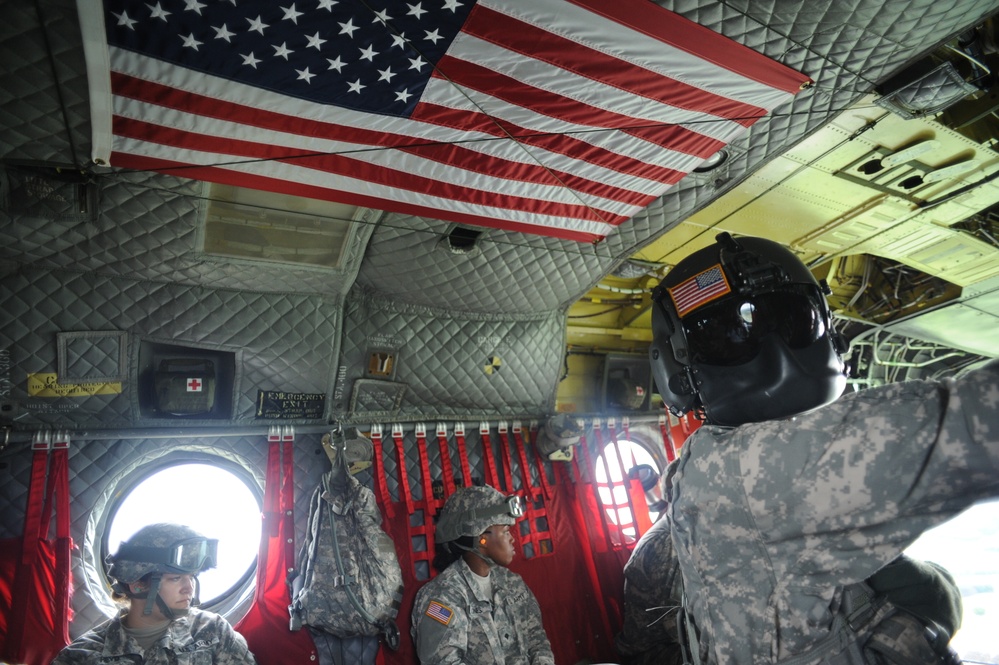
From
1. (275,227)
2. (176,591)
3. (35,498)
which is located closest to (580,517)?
(176,591)

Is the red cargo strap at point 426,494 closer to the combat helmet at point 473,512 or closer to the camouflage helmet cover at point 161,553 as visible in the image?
the combat helmet at point 473,512

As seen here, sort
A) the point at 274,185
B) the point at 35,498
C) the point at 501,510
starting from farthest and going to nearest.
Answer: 1. the point at 501,510
2. the point at 35,498
3. the point at 274,185

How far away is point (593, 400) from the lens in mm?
5703

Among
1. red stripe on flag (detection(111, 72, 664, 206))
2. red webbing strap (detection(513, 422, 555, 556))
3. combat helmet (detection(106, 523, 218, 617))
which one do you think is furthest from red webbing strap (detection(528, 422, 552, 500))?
combat helmet (detection(106, 523, 218, 617))

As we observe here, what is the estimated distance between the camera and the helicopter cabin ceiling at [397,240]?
7.32 ft

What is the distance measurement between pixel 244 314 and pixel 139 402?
76cm

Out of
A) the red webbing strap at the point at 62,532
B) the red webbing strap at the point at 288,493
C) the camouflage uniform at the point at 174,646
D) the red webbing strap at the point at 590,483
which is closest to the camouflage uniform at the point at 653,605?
the red webbing strap at the point at 590,483

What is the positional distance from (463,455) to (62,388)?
2.53 meters

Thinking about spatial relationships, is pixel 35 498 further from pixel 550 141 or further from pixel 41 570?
pixel 550 141

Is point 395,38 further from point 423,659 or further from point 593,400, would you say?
point 593,400

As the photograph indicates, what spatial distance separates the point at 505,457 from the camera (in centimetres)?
443

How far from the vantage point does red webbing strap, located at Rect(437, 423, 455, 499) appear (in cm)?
406

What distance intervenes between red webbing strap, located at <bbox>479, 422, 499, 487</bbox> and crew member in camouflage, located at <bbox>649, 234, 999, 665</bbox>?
8.02 ft

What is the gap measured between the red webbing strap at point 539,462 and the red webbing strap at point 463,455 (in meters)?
0.62
